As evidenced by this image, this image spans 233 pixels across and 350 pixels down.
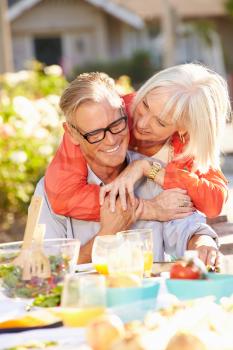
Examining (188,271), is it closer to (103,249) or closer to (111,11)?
(103,249)

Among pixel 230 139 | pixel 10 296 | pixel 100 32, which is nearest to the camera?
pixel 10 296

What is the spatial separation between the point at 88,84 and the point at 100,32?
35274 mm

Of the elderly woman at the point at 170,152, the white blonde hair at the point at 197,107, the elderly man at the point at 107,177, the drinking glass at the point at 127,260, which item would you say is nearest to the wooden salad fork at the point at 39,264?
the drinking glass at the point at 127,260

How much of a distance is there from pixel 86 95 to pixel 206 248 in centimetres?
68

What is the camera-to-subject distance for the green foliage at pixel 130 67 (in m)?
33.6

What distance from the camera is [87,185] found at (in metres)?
4.06

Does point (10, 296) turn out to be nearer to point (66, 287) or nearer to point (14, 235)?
point (66, 287)

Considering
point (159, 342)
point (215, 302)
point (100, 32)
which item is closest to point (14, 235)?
point (215, 302)

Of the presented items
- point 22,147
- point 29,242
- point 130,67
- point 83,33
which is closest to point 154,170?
point 29,242

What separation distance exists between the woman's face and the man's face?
0.40ft

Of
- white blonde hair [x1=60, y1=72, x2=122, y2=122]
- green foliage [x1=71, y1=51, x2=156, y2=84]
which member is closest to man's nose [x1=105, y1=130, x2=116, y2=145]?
white blonde hair [x1=60, y1=72, x2=122, y2=122]

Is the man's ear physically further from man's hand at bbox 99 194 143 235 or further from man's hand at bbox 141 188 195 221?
man's hand at bbox 141 188 195 221

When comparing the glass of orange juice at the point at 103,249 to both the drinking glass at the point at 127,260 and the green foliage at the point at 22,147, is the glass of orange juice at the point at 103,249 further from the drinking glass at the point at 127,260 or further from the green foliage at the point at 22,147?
the green foliage at the point at 22,147

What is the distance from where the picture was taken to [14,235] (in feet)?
26.3
